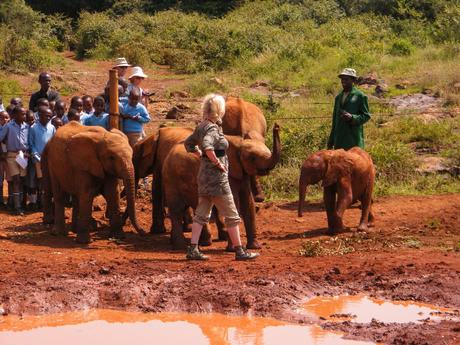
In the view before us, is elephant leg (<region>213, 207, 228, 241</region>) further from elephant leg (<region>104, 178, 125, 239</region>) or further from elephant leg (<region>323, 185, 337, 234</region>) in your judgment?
elephant leg (<region>323, 185, 337, 234</region>)

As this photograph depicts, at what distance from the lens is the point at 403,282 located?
956cm

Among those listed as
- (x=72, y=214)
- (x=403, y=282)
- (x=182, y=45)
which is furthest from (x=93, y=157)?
(x=182, y=45)

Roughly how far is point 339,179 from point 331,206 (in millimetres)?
397

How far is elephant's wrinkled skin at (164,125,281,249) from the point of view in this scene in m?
11.1

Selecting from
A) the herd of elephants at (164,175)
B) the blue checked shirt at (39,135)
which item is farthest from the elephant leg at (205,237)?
the blue checked shirt at (39,135)

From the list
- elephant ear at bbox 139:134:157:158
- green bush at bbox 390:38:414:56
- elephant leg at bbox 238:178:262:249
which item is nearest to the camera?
elephant leg at bbox 238:178:262:249

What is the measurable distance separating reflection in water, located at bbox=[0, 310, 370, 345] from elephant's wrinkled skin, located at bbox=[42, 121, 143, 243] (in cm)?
271

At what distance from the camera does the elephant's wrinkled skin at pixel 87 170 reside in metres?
11.7

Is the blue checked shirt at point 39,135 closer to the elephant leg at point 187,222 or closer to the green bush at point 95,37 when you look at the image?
the elephant leg at point 187,222

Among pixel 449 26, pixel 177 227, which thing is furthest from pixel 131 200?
pixel 449 26

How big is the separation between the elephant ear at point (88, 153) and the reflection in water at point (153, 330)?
10.1 ft

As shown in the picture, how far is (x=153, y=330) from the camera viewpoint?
8633 millimetres

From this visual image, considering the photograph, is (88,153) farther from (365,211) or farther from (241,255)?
(365,211)

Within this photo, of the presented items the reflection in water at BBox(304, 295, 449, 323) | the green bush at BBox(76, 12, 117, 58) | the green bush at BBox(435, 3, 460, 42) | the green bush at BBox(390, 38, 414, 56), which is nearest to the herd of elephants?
the reflection in water at BBox(304, 295, 449, 323)
